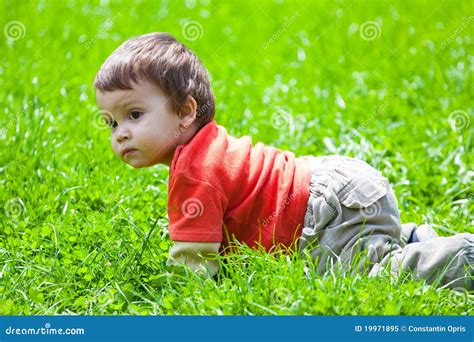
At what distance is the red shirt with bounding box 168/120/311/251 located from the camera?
352 centimetres

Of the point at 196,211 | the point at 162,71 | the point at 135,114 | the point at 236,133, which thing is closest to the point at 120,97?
the point at 135,114

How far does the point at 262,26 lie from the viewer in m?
6.98

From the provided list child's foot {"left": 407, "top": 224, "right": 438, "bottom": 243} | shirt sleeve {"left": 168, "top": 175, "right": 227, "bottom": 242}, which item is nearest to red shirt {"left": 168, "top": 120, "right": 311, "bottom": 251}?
shirt sleeve {"left": 168, "top": 175, "right": 227, "bottom": 242}

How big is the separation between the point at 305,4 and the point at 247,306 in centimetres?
448

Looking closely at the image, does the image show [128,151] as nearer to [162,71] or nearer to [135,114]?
[135,114]

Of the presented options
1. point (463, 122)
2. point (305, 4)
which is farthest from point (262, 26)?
point (463, 122)

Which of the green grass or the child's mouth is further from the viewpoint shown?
the child's mouth

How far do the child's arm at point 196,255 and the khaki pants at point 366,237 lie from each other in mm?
373

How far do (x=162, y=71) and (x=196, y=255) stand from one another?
0.75m

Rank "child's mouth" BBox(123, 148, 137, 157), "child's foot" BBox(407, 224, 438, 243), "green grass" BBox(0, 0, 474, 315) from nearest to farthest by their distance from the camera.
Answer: "green grass" BBox(0, 0, 474, 315), "child's mouth" BBox(123, 148, 137, 157), "child's foot" BBox(407, 224, 438, 243)

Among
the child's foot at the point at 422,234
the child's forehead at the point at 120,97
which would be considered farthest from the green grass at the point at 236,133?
the child's forehead at the point at 120,97

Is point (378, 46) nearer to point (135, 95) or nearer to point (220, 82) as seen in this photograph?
point (220, 82)

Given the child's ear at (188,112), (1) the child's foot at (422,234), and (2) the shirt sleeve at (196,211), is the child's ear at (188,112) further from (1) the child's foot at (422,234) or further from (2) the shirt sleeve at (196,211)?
(1) the child's foot at (422,234)

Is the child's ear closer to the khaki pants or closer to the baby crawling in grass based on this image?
the baby crawling in grass
